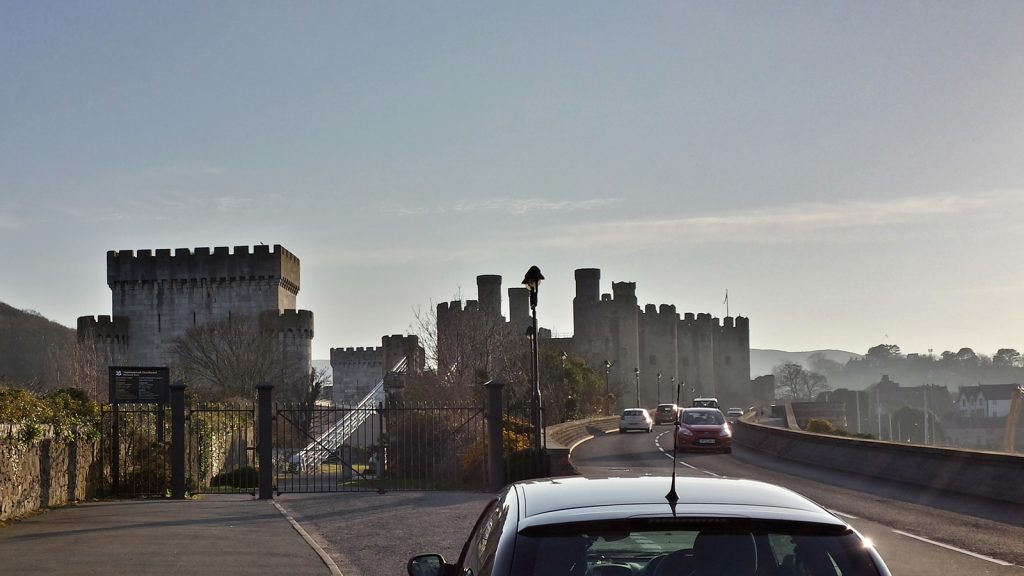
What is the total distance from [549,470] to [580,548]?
20929 millimetres

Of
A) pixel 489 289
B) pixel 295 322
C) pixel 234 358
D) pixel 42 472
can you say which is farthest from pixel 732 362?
pixel 42 472

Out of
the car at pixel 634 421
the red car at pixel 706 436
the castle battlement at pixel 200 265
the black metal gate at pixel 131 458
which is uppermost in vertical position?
the castle battlement at pixel 200 265

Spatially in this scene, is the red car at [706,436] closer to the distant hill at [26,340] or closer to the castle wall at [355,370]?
the castle wall at [355,370]

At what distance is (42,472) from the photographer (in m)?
20.2

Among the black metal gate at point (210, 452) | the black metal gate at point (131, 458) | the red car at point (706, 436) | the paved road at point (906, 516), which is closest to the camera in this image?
the paved road at point (906, 516)

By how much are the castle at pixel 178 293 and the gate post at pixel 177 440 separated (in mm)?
64633

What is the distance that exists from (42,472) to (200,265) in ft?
240

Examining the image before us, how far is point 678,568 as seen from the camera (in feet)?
14.9

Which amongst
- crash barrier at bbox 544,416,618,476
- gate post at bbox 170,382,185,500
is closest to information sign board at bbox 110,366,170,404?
gate post at bbox 170,382,185,500

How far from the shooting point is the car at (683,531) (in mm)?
4230

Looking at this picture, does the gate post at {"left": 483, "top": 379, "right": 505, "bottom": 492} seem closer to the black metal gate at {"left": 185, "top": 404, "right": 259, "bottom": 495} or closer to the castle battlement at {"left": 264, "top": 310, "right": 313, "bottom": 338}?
the black metal gate at {"left": 185, "top": 404, "right": 259, "bottom": 495}

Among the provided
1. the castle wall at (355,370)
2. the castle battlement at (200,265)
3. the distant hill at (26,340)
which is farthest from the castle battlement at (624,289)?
the distant hill at (26,340)

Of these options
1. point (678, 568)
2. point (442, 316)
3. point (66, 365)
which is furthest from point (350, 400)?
point (678, 568)

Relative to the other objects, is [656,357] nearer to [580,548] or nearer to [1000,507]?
[1000,507]
